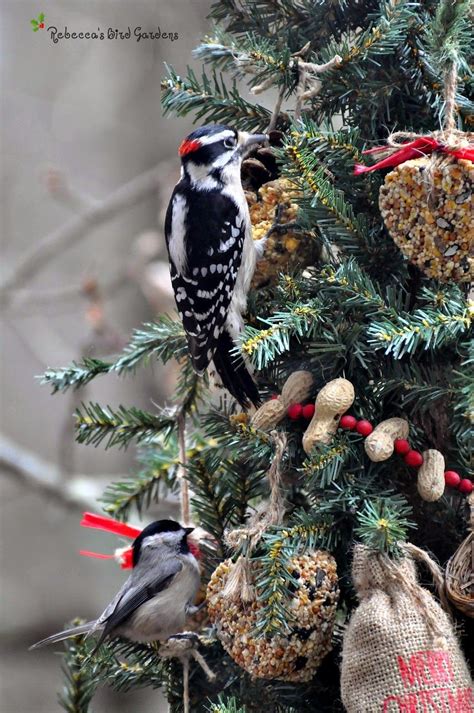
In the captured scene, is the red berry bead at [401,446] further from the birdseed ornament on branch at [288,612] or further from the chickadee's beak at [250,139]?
the chickadee's beak at [250,139]

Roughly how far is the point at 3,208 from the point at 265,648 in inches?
115

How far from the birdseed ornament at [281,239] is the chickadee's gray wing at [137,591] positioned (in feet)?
1.17

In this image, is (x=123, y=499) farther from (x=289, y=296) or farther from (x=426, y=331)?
(x=426, y=331)

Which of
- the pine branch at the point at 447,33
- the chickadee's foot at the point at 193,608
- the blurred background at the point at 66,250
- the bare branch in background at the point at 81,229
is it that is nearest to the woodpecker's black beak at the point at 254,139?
the pine branch at the point at 447,33

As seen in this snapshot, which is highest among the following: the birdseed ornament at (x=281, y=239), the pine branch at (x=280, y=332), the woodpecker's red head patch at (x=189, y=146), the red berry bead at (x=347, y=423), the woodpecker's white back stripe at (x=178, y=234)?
the woodpecker's red head patch at (x=189, y=146)

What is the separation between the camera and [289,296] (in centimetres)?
87

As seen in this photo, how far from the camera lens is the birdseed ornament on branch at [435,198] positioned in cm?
75

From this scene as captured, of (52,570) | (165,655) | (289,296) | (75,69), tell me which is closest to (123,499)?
(165,655)

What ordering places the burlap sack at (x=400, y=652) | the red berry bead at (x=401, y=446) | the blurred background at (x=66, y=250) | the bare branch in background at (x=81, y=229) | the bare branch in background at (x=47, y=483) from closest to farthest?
the burlap sack at (x=400, y=652), the red berry bead at (x=401, y=446), the bare branch in background at (x=47, y=483), the bare branch in background at (x=81, y=229), the blurred background at (x=66, y=250)

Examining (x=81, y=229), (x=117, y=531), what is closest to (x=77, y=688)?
(x=117, y=531)

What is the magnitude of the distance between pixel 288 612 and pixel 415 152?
45cm

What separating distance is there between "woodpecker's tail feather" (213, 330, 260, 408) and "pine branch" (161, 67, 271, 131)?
0.26 metres

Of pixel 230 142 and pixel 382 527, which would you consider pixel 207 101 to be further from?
pixel 382 527

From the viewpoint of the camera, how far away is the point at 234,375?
3.17ft
